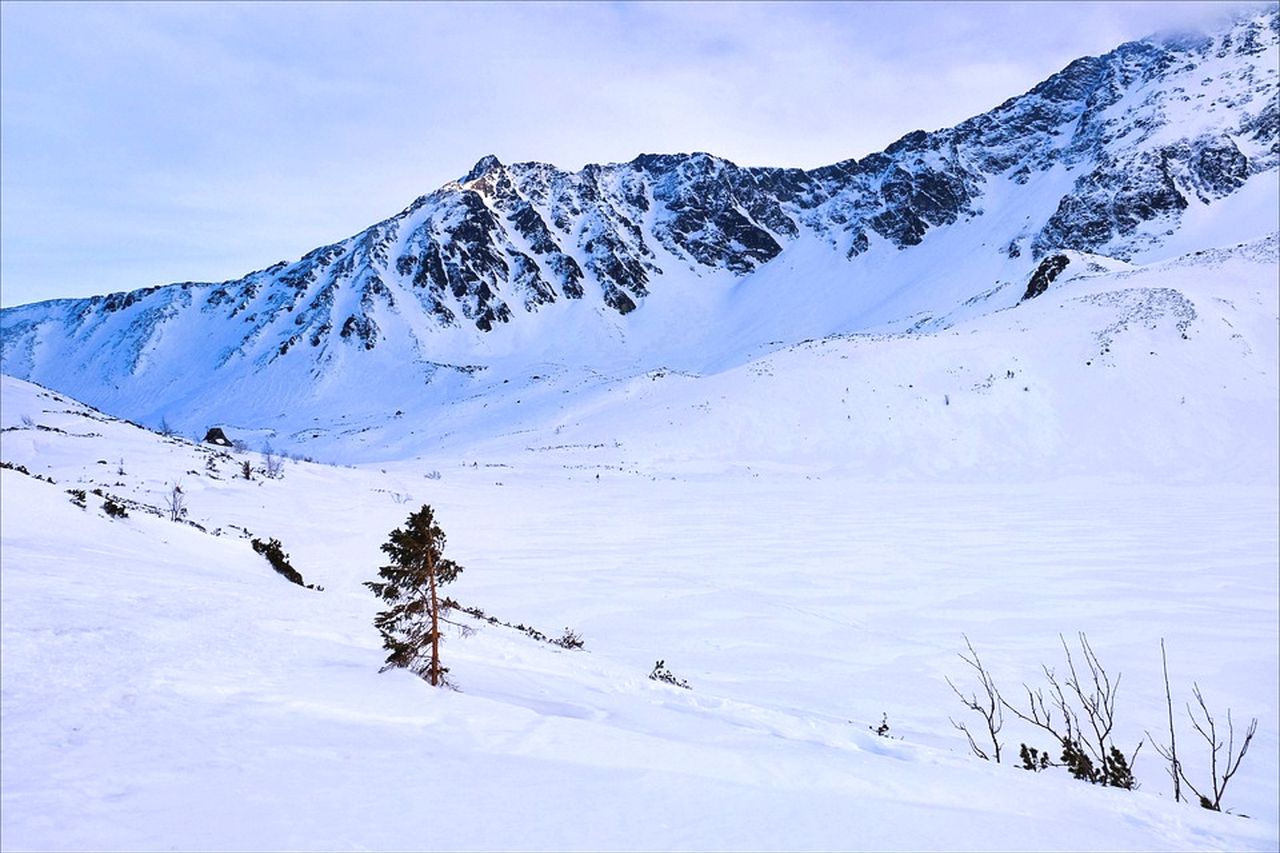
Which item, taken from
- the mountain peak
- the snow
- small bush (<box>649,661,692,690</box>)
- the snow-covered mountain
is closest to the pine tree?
the snow

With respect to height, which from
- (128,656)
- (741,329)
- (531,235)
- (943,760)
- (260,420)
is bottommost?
(943,760)

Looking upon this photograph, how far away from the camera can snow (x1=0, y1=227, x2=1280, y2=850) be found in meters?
3.25

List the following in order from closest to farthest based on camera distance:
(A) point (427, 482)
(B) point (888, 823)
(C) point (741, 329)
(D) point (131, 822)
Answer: (D) point (131, 822) → (B) point (888, 823) → (A) point (427, 482) → (C) point (741, 329)

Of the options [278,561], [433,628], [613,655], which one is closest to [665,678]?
[613,655]

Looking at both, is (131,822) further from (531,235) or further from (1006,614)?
(531,235)

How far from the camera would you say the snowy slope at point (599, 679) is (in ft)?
10.5

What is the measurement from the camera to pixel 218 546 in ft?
32.7

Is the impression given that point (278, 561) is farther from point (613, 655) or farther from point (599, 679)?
point (599, 679)

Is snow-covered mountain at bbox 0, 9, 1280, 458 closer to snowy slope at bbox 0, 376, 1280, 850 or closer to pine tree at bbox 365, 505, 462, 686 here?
snowy slope at bbox 0, 376, 1280, 850

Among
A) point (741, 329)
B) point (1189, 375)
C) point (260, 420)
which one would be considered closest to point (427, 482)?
point (1189, 375)

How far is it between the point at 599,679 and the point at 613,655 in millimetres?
2110

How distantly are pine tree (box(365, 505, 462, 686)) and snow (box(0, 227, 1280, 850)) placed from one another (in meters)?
0.19

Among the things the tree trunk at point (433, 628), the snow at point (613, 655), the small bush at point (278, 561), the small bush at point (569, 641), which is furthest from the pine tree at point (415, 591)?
the small bush at point (278, 561)

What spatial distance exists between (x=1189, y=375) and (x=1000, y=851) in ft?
129
